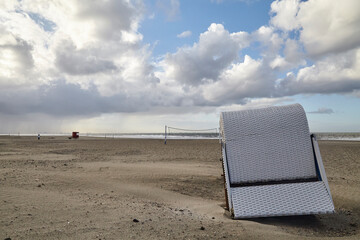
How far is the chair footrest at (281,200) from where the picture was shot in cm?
541

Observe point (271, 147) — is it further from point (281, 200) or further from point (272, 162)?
point (281, 200)

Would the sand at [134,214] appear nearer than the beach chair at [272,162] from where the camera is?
Yes

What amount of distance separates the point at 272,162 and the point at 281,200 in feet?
3.23

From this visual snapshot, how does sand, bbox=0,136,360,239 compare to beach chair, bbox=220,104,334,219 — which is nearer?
sand, bbox=0,136,360,239

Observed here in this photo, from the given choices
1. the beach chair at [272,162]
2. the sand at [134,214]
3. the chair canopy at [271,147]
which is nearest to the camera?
the sand at [134,214]

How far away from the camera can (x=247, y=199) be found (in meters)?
5.75

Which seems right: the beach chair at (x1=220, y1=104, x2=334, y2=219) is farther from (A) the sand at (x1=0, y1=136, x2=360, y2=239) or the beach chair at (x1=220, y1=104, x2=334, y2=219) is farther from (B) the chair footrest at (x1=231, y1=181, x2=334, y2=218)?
(A) the sand at (x1=0, y1=136, x2=360, y2=239)

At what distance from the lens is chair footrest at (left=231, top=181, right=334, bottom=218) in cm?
541

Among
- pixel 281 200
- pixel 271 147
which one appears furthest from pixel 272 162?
pixel 281 200

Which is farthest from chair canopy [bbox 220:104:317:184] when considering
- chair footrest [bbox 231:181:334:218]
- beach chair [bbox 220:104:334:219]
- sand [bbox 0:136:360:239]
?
sand [bbox 0:136:360:239]

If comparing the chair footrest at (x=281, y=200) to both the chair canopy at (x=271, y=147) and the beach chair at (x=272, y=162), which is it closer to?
the beach chair at (x=272, y=162)

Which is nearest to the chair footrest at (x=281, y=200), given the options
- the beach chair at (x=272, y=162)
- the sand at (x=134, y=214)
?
the beach chair at (x=272, y=162)

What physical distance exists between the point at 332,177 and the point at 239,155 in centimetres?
731

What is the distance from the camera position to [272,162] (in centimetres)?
631
